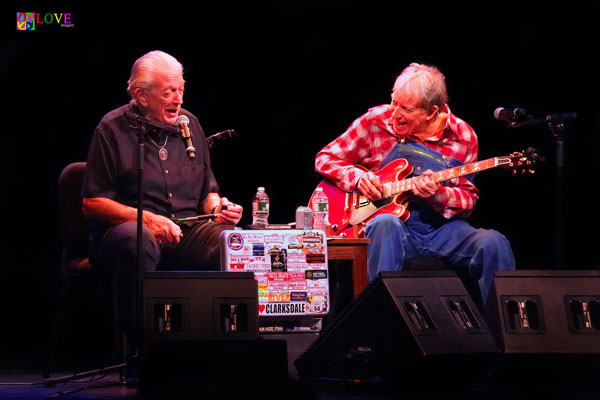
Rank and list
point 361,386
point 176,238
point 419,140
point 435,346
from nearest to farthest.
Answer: point 435,346
point 361,386
point 176,238
point 419,140

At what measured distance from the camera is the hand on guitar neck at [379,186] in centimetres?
372

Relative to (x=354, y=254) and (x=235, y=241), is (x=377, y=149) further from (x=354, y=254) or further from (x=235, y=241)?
(x=235, y=241)

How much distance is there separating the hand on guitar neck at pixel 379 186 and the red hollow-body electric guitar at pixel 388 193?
0.04 meters

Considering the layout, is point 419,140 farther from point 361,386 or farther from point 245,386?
point 245,386

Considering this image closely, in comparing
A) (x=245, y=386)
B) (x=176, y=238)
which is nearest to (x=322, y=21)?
(x=176, y=238)

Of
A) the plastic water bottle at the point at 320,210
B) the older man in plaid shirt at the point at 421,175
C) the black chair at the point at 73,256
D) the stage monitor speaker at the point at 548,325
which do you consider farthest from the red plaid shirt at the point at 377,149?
the black chair at the point at 73,256

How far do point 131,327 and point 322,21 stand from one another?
2210 mm

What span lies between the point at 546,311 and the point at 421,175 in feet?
3.58

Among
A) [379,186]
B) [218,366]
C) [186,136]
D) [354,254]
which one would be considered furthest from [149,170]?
[218,366]

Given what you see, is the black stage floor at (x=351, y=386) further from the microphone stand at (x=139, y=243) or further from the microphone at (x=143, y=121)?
the microphone at (x=143, y=121)

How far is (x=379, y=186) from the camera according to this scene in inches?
153

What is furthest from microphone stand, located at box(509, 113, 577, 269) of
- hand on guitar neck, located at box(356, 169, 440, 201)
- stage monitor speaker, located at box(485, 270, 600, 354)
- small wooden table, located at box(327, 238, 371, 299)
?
small wooden table, located at box(327, 238, 371, 299)

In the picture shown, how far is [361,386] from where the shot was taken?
10.1 ft

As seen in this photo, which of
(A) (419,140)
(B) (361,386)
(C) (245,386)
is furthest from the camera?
(A) (419,140)
